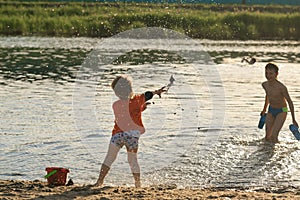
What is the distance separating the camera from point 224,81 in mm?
20875

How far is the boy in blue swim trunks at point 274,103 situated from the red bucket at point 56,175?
4657 mm

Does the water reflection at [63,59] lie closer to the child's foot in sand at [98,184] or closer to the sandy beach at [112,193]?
the child's foot in sand at [98,184]

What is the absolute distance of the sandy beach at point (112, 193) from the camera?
769 centimetres

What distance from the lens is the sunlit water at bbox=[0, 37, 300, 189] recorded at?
9570 millimetres

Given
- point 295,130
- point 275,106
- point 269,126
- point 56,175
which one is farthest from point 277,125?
point 56,175

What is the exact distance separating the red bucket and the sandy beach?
100mm

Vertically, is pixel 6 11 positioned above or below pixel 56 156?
above

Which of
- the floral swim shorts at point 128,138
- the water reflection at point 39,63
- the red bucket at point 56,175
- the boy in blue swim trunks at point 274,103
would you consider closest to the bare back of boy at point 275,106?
the boy in blue swim trunks at point 274,103

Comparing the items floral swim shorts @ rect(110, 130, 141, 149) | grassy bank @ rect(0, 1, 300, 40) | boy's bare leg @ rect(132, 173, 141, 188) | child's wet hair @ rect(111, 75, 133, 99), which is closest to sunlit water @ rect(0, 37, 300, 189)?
boy's bare leg @ rect(132, 173, 141, 188)

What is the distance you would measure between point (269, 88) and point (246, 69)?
13.3 m

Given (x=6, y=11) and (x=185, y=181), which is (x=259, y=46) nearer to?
(x=6, y=11)

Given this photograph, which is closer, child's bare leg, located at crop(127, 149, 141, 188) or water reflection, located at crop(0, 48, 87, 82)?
child's bare leg, located at crop(127, 149, 141, 188)

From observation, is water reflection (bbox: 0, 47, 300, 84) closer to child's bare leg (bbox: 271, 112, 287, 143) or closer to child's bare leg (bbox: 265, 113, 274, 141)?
child's bare leg (bbox: 265, 113, 274, 141)

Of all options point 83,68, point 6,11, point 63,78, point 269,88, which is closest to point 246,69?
point 83,68
